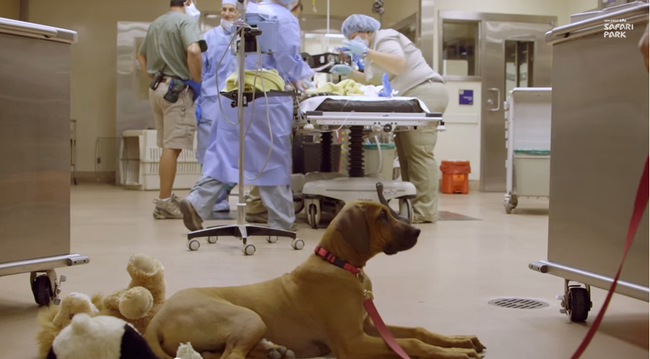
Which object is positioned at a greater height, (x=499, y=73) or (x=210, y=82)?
(x=499, y=73)

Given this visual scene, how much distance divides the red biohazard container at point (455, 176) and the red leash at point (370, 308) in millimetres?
6732

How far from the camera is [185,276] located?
2.94m

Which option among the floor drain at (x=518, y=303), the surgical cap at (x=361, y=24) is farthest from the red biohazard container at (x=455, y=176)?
the floor drain at (x=518, y=303)

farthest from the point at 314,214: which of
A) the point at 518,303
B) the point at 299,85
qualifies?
the point at 518,303

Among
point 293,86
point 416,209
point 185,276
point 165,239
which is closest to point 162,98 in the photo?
point 293,86

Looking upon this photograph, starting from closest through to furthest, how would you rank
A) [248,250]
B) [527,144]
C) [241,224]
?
[248,250] → [241,224] → [527,144]

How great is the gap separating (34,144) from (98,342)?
1.06m

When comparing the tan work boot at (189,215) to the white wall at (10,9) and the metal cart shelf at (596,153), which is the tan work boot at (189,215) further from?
the white wall at (10,9)

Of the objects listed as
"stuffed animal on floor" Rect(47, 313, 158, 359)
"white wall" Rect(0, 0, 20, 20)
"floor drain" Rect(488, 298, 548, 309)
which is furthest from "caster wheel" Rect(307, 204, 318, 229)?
"white wall" Rect(0, 0, 20, 20)

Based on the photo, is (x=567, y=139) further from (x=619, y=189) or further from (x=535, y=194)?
(x=535, y=194)

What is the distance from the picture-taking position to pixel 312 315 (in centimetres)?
182

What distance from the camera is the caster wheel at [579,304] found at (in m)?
2.27

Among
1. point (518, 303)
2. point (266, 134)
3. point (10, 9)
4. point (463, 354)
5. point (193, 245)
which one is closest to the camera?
point (463, 354)

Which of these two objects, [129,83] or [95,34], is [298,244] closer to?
[129,83]
